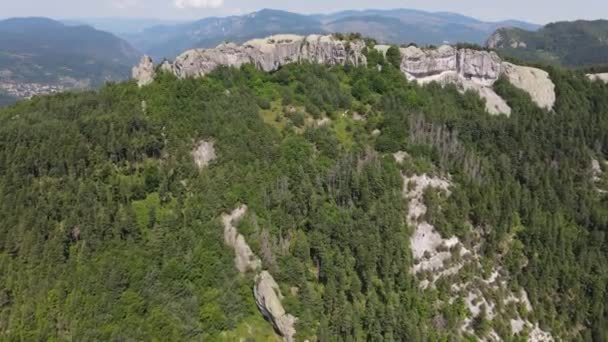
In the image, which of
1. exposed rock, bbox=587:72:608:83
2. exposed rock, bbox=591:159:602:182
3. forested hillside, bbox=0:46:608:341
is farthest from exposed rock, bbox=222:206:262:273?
exposed rock, bbox=587:72:608:83

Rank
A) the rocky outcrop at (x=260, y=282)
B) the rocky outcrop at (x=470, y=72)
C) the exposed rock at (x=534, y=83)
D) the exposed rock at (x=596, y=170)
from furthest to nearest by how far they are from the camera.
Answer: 1. the exposed rock at (x=534, y=83)
2. the rocky outcrop at (x=470, y=72)
3. the exposed rock at (x=596, y=170)
4. the rocky outcrop at (x=260, y=282)

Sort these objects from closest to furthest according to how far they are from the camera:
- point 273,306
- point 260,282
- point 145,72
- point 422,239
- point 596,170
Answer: point 273,306
point 260,282
point 422,239
point 596,170
point 145,72

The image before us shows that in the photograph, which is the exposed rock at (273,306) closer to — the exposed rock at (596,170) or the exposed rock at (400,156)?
the exposed rock at (400,156)

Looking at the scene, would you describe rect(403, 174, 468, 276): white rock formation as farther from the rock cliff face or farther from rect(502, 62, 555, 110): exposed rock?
rect(502, 62, 555, 110): exposed rock

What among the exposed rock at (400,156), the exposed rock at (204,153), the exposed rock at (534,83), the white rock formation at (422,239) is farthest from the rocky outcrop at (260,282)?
the exposed rock at (534,83)

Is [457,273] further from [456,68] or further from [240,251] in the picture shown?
[456,68]

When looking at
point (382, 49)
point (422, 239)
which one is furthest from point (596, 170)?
point (382, 49)
